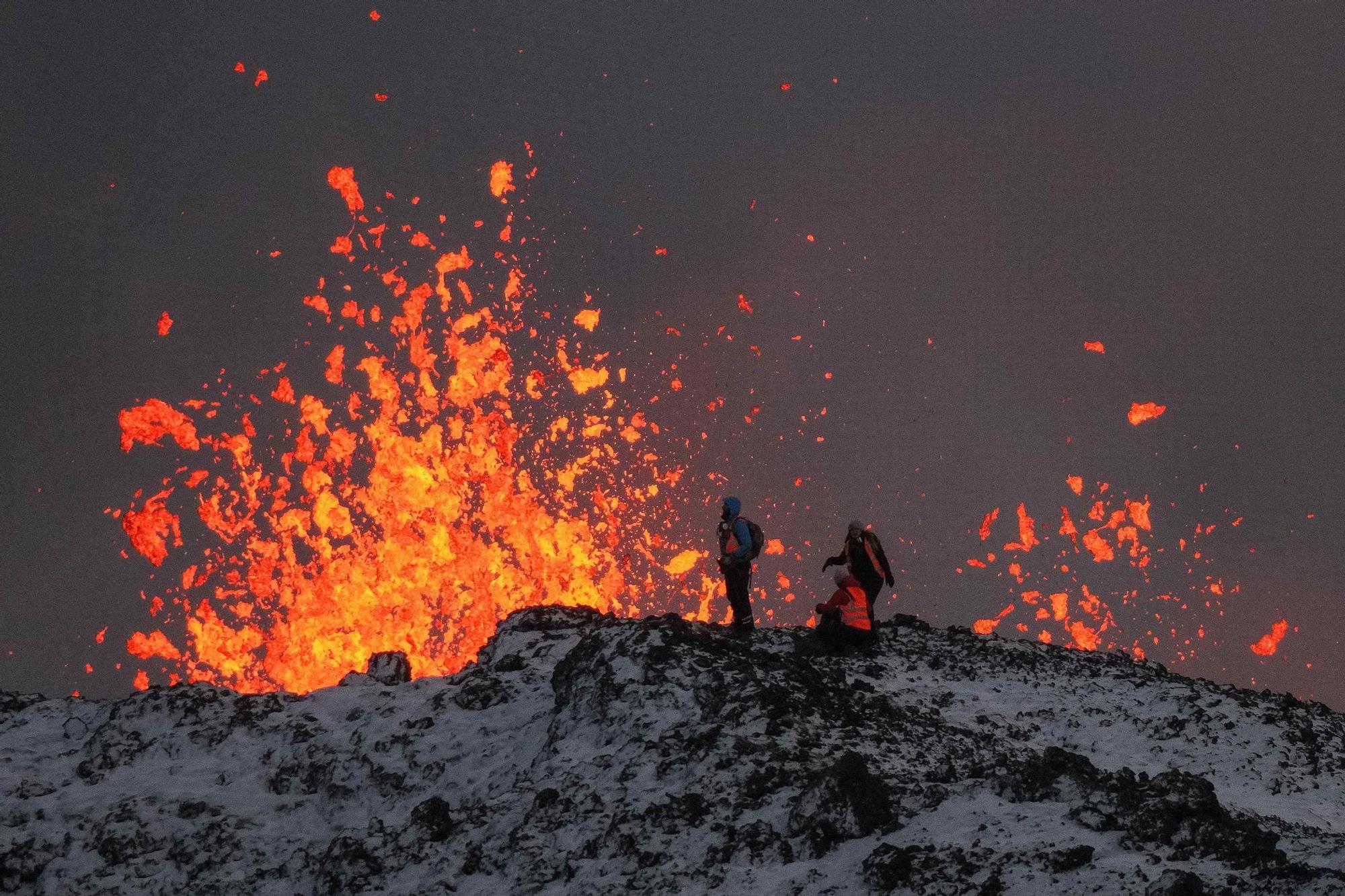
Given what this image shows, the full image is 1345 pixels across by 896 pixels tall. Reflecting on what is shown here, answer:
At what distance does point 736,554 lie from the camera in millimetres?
15516

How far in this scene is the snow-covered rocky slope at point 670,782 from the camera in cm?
859

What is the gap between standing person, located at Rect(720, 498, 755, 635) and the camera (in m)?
15.6

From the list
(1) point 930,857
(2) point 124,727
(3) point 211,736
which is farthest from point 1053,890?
(2) point 124,727

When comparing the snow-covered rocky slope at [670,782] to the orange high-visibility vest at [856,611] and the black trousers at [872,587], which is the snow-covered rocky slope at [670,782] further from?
the black trousers at [872,587]

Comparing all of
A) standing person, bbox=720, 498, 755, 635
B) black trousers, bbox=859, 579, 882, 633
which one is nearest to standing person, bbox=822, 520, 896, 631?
black trousers, bbox=859, 579, 882, 633

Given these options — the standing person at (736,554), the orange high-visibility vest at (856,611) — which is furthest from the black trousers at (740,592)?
the orange high-visibility vest at (856,611)

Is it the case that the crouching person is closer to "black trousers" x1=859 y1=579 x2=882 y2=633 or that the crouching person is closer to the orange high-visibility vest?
the orange high-visibility vest

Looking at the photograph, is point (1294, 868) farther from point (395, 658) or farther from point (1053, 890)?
point (395, 658)

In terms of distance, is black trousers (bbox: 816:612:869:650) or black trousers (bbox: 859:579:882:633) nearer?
black trousers (bbox: 816:612:869:650)

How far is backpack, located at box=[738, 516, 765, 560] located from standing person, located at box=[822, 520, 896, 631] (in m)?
0.98

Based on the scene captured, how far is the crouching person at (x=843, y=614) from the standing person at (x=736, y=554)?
1.11 metres

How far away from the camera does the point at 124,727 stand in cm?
1248

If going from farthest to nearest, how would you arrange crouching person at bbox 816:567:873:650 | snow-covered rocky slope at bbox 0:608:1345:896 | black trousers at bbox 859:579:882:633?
black trousers at bbox 859:579:882:633 < crouching person at bbox 816:567:873:650 < snow-covered rocky slope at bbox 0:608:1345:896

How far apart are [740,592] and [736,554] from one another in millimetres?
620
